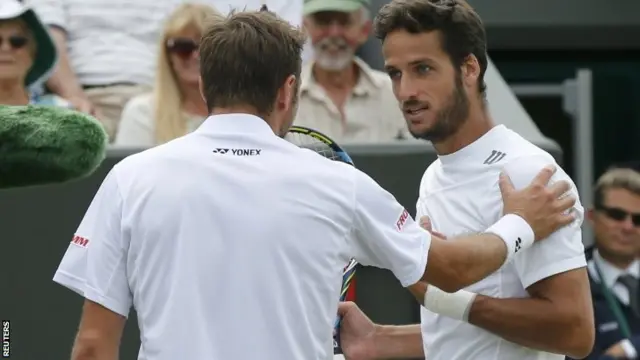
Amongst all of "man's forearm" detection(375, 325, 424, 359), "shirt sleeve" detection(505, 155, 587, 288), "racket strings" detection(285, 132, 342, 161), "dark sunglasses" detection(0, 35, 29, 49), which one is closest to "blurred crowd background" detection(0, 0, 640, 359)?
"dark sunglasses" detection(0, 35, 29, 49)

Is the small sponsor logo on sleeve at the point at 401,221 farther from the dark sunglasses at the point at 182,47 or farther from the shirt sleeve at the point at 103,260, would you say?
the dark sunglasses at the point at 182,47

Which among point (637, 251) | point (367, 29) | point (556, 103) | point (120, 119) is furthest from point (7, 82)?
point (556, 103)

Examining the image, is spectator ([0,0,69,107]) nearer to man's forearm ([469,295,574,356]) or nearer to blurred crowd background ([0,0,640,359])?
blurred crowd background ([0,0,640,359])

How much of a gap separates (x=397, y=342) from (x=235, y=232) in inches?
39.4

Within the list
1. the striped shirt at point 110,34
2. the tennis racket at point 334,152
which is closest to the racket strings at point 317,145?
the tennis racket at point 334,152

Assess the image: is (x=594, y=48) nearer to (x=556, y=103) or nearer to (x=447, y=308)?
(x=556, y=103)

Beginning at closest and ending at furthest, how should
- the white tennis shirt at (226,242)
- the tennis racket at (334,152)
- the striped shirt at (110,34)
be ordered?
the white tennis shirt at (226,242)
the tennis racket at (334,152)
the striped shirt at (110,34)

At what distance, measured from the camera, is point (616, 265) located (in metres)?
5.70

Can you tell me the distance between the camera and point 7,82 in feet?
18.1

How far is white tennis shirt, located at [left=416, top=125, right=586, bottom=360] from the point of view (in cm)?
330

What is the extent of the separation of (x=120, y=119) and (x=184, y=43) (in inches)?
17.7

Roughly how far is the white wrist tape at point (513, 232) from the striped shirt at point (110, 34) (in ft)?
10.9

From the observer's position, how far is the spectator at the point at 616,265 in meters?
5.38

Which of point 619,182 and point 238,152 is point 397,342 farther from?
point 619,182
